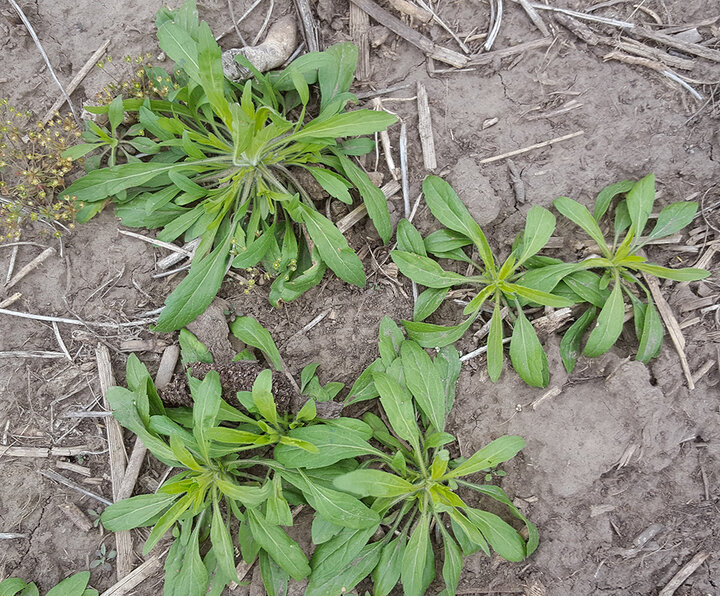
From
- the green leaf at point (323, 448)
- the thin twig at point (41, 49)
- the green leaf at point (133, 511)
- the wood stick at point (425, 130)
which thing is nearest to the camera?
the green leaf at point (323, 448)

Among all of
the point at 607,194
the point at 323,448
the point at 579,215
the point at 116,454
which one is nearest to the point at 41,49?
the point at 116,454

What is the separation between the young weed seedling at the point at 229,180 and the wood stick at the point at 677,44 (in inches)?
68.8

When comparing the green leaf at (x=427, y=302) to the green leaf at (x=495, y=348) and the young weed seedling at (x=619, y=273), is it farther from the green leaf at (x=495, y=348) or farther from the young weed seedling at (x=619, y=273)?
the young weed seedling at (x=619, y=273)

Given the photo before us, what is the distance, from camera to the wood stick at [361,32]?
10.8 feet

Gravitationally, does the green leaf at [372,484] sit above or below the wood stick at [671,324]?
above

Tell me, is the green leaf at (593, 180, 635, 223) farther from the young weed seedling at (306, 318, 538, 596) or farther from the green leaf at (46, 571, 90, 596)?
the green leaf at (46, 571, 90, 596)

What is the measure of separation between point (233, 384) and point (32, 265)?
1.46m

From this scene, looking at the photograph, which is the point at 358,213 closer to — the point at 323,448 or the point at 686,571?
the point at 323,448

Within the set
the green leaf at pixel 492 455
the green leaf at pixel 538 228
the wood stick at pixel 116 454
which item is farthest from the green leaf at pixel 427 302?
the wood stick at pixel 116 454

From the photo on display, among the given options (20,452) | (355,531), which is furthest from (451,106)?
(20,452)

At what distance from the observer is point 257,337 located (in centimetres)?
308

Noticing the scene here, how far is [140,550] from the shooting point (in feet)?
10.1

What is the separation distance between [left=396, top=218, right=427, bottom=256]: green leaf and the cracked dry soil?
0.50 ft

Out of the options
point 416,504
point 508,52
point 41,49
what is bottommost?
point 416,504
